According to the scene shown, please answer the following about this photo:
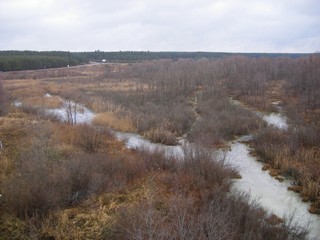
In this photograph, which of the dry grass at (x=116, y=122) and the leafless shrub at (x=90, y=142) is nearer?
the leafless shrub at (x=90, y=142)

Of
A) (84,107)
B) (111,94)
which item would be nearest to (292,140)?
(84,107)

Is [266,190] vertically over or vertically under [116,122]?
under

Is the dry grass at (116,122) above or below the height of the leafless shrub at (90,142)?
below

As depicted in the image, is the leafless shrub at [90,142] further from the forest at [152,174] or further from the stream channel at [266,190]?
the stream channel at [266,190]

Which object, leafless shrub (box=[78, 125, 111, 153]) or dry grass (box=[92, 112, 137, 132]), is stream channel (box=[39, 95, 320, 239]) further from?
dry grass (box=[92, 112, 137, 132])

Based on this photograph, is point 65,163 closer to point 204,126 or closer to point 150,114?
point 204,126

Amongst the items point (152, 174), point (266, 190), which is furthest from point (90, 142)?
point (266, 190)

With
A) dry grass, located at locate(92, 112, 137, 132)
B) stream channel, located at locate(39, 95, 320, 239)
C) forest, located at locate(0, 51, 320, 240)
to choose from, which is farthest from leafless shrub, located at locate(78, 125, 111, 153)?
dry grass, located at locate(92, 112, 137, 132)

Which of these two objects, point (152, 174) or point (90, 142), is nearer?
point (152, 174)

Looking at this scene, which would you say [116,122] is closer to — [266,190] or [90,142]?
[90,142]

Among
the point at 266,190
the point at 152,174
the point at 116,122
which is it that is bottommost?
the point at 266,190

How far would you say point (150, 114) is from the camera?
22.0m

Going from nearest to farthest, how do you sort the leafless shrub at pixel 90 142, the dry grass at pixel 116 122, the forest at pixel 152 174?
the forest at pixel 152 174 → the leafless shrub at pixel 90 142 → the dry grass at pixel 116 122

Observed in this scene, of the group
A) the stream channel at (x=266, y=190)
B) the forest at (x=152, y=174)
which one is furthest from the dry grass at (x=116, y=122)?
the stream channel at (x=266, y=190)
